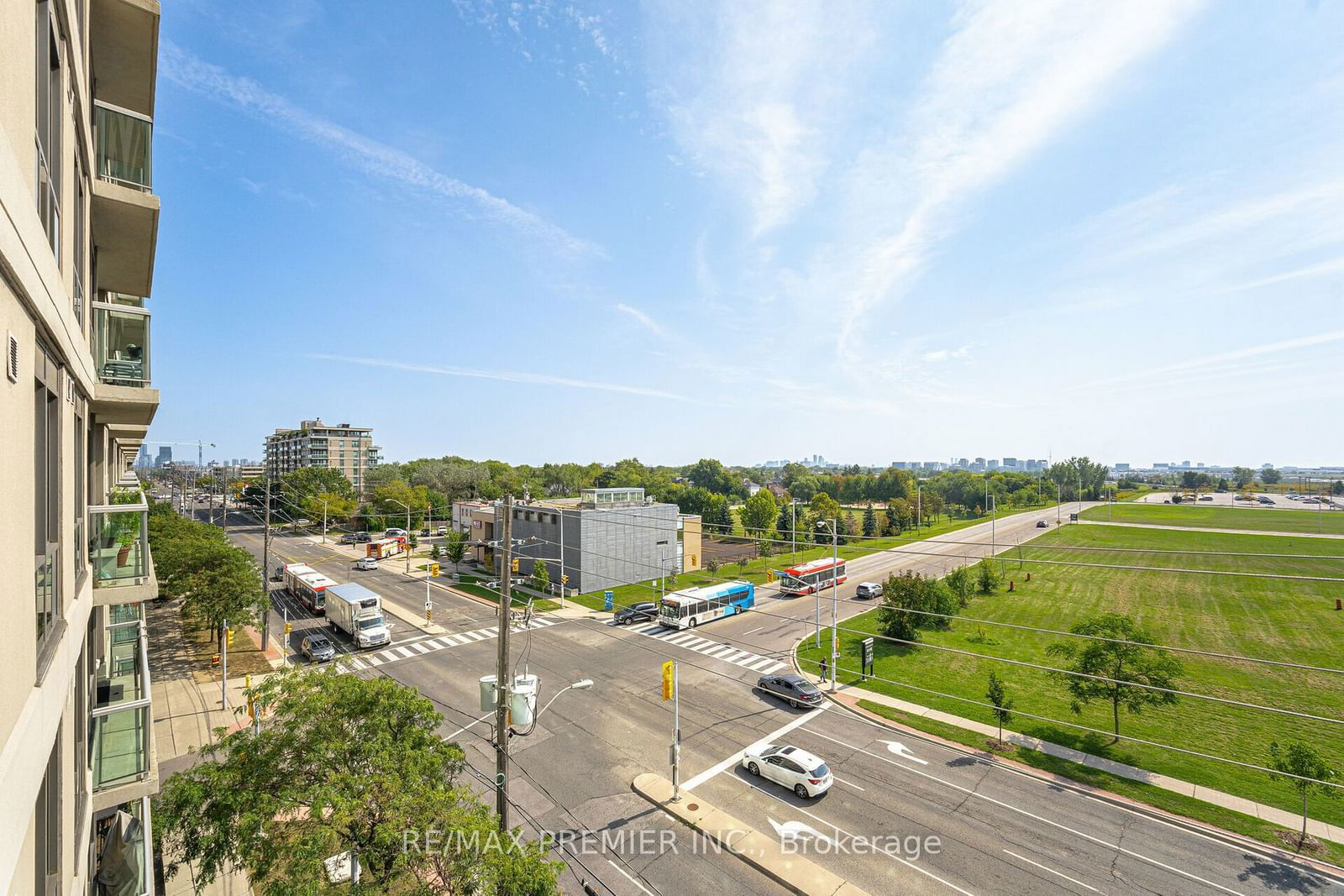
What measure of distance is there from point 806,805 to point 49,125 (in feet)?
67.7

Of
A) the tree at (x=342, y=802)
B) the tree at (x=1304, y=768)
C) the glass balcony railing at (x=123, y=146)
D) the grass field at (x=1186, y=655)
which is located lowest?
the grass field at (x=1186, y=655)

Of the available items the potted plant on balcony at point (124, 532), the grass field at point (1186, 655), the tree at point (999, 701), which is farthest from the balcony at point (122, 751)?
the tree at point (999, 701)

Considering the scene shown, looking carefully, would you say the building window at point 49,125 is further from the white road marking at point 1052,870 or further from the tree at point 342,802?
the white road marking at point 1052,870

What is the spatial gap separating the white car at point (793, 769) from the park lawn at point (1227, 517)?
59.8 metres

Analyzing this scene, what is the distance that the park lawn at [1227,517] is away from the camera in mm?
53719

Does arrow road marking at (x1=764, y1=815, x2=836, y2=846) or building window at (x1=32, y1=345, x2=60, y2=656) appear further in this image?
arrow road marking at (x1=764, y1=815, x2=836, y2=846)

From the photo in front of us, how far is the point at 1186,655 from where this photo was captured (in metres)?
30.0

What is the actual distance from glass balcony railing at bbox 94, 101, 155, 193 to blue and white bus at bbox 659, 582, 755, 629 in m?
30.9

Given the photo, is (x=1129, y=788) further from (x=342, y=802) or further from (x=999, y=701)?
(x=342, y=802)

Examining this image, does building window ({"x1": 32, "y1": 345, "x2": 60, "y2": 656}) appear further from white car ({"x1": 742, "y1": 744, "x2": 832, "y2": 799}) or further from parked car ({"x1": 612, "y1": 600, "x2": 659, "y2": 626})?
parked car ({"x1": 612, "y1": 600, "x2": 659, "y2": 626})

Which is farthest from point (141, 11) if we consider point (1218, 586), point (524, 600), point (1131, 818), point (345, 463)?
point (345, 463)

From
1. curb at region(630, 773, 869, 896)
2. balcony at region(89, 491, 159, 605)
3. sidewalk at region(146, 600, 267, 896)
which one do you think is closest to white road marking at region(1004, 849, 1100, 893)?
curb at region(630, 773, 869, 896)

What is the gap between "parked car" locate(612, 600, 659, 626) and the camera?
117 ft

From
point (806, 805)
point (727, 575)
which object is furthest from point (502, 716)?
point (727, 575)
